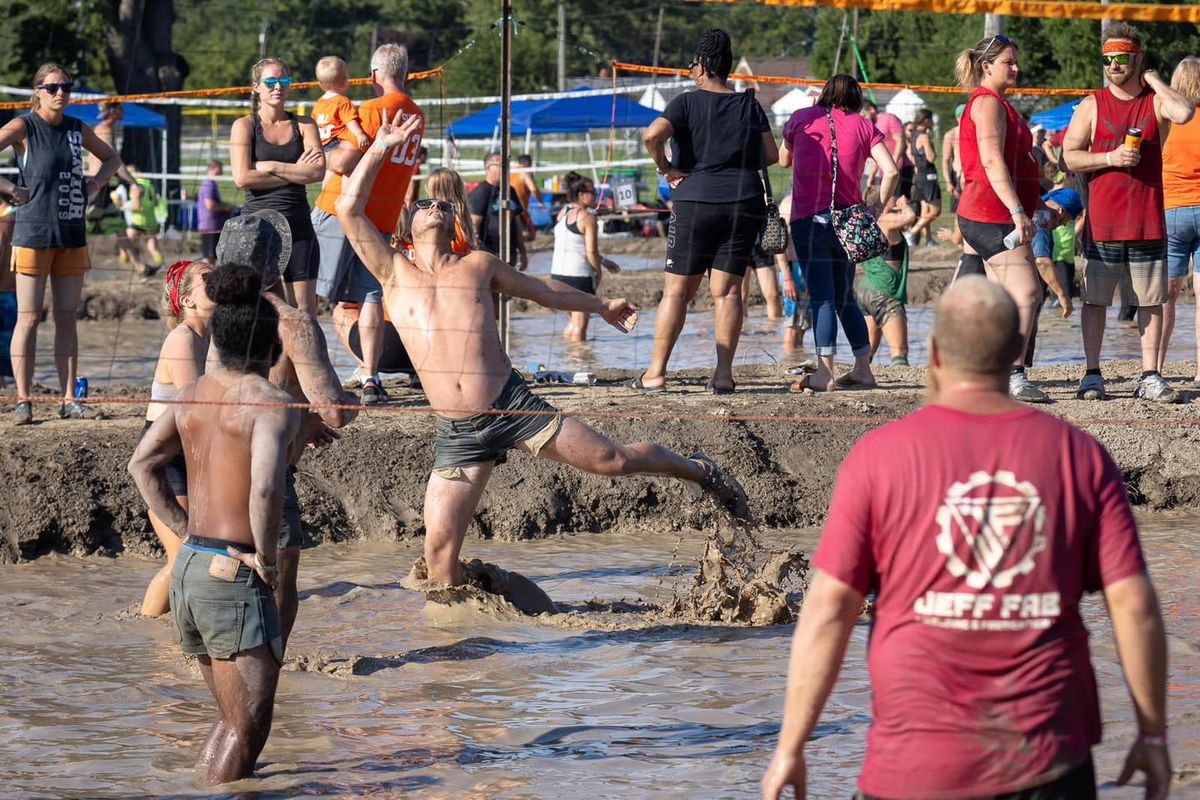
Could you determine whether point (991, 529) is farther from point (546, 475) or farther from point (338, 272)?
point (338, 272)

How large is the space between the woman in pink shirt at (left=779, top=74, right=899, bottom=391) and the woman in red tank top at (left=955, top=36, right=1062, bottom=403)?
0.61 meters

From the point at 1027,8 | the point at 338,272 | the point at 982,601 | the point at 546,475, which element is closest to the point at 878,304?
the point at 1027,8

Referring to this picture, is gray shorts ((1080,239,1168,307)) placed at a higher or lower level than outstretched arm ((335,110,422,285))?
lower

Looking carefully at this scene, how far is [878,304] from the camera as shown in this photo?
10.6 m

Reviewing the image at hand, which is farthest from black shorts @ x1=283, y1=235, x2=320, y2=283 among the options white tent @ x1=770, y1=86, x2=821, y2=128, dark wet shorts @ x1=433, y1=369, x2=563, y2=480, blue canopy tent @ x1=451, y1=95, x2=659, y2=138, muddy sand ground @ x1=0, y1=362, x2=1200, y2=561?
blue canopy tent @ x1=451, y1=95, x2=659, y2=138

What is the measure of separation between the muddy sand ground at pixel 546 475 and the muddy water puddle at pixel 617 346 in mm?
3165

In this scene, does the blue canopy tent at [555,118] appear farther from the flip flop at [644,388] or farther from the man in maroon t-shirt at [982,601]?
the man in maroon t-shirt at [982,601]

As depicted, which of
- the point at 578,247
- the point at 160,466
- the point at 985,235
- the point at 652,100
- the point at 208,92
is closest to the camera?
the point at 160,466

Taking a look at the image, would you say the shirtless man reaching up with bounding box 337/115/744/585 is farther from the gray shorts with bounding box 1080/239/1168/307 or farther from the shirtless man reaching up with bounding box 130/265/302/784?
the gray shorts with bounding box 1080/239/1168/307

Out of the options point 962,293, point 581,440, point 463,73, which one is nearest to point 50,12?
point 463,73

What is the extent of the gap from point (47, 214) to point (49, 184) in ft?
0.52

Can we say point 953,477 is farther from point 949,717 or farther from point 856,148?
point 856,148

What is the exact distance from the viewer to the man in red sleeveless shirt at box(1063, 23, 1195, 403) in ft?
→ 27.9

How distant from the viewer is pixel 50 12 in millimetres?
31172
